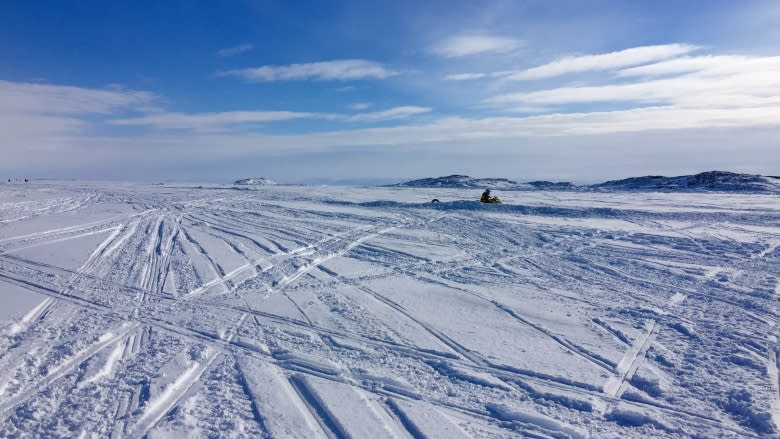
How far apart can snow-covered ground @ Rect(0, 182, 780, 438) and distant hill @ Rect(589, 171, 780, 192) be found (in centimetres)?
2256

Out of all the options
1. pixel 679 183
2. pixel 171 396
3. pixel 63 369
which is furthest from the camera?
pixel 679 183

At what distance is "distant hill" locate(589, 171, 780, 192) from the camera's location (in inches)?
1229

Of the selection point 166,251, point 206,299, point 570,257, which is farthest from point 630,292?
point 166,251

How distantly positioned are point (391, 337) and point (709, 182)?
37.8 m

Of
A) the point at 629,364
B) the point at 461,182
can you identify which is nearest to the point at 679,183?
the point at 461,182

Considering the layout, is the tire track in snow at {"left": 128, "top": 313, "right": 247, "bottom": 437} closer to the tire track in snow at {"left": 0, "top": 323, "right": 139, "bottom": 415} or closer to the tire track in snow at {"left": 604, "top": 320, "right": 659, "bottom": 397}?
the tire track in snow at {"left": 0, "top": 323, "right": 139, "bottom": 415}

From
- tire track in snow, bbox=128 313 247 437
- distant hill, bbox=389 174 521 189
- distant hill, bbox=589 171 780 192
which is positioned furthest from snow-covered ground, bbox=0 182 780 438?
distant hill, bbox=389 174 521 189

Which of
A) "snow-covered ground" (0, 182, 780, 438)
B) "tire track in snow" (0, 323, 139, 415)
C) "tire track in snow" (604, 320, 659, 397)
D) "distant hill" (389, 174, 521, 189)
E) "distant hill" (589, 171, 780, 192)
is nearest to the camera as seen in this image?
"snow-covered ground" (0, 182, 780, 438)

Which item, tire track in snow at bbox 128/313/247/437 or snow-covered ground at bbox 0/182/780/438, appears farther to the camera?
snow-covered ground at bbox 0/182/780/438

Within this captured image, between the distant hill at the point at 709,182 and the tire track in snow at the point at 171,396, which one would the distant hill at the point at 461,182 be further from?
the tire track in snow at the point at 171,396

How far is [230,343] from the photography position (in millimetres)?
5945

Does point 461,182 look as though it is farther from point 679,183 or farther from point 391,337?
point 391,337

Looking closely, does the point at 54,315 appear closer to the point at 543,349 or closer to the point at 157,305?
the point at 157,305

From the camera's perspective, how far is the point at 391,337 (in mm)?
6227
